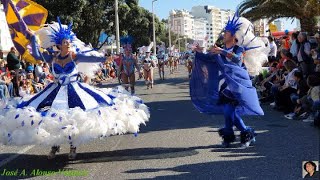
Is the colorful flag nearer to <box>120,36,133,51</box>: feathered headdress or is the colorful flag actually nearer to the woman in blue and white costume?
the woman in blue and white costume

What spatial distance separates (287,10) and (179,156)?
51.0ft

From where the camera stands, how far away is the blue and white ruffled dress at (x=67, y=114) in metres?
5.97

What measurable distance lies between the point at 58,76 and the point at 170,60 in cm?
3012

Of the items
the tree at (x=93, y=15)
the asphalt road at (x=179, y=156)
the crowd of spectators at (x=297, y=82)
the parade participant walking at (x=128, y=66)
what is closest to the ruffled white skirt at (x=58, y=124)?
the asphalt road at (x=179, y=156)

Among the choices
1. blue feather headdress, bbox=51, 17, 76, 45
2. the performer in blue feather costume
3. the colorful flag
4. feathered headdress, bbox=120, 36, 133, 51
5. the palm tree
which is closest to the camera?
blue feather headdress, bbox=51, 17, 76, 45

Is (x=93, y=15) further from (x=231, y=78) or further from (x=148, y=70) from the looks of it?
(x=231, y=78)

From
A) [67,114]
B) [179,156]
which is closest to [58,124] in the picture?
[67,114]

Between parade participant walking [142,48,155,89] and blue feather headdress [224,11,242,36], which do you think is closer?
blue feather headdress [224,11,242,36]

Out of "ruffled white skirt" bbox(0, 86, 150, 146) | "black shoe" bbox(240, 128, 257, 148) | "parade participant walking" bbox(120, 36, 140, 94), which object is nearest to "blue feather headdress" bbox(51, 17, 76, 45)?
"ruffled white skirt" bbox(0, 86, 150, 146)

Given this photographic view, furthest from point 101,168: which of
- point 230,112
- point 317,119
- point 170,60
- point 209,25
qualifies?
point 209,25

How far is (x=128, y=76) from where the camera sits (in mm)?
15164

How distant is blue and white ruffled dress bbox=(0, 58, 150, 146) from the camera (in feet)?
19.6

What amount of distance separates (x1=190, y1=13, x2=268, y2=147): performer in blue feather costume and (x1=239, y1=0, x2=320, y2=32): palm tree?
13444 mm

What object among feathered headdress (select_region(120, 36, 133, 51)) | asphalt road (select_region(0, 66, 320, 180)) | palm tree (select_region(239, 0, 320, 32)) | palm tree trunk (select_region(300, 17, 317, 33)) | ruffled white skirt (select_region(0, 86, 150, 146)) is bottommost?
asphalt road (select_region(0, 66, 320, 180))
